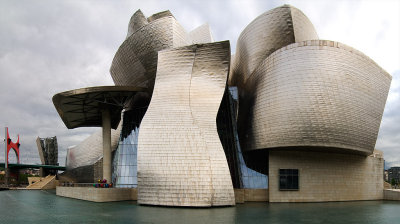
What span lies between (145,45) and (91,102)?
6588 mm

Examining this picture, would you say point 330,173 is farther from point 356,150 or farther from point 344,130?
point 344,130

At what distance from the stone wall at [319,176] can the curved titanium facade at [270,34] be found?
8.52 meters

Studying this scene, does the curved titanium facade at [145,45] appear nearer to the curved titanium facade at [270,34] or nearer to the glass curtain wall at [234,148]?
the curved titanium facade at [270,34]

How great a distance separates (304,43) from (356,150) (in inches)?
329

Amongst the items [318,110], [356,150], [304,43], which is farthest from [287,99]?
[356,150]

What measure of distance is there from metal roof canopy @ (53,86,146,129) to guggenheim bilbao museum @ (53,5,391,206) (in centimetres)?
10

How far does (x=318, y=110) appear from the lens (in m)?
21.5

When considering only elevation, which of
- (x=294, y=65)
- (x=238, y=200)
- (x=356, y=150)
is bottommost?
(x=238, y=200)

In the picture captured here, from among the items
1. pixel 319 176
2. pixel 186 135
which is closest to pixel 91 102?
pixel 186 135

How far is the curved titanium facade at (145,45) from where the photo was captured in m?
26.4

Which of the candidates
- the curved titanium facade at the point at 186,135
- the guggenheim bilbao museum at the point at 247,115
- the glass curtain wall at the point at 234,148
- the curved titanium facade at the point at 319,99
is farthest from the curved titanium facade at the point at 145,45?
the curved titanium facade at the point at 319,99

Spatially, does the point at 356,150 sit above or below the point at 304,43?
below

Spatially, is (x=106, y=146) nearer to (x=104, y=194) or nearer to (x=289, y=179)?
(x=104, y=194)

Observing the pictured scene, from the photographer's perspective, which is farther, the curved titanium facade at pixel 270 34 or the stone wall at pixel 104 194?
the curved titanium facade at pixel 270 34
